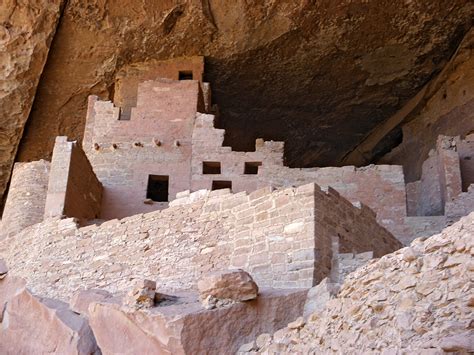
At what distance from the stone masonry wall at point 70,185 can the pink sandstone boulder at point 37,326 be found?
9.13 feet

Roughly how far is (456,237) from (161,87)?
12.1 m

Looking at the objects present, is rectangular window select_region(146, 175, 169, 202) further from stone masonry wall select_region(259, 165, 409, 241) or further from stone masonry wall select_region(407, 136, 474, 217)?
stone masonry wall select_region(407, 136, 474, 217)

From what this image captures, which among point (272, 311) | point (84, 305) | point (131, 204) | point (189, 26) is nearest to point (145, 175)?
point (131, 204)

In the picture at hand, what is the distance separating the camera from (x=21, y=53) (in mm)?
17031

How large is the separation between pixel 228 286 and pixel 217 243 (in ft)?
6.11

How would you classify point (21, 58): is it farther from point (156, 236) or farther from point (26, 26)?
point (156, 236)

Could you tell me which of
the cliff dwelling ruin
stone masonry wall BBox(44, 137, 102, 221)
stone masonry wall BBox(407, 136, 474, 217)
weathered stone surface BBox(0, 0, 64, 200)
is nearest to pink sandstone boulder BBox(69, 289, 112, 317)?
the cliff dwelling ruin

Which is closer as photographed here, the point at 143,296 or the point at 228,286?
the point at 228,286

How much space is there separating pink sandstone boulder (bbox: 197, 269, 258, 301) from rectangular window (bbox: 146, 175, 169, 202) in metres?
8.53

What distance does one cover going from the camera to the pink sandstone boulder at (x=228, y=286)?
7457 mm

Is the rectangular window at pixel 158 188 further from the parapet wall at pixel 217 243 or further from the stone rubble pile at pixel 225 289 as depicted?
the stone rubble pile at pixel 225 289

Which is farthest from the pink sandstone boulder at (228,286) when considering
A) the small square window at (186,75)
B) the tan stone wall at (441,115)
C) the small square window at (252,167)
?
the tan stone wall at (441,115)

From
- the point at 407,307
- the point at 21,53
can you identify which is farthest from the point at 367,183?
the point at 407,307

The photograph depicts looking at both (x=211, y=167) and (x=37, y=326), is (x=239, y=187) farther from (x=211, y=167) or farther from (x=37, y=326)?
(x=37, y=326)
